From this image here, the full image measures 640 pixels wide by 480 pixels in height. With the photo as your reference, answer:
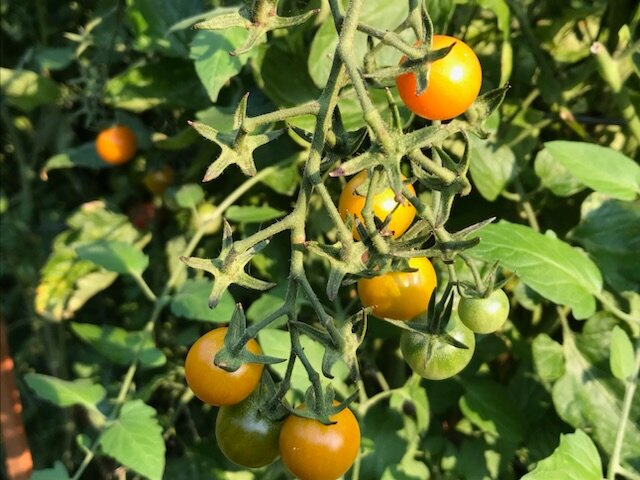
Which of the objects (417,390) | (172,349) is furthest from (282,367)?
(172,349)

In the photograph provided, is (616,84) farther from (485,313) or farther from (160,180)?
(160,180)

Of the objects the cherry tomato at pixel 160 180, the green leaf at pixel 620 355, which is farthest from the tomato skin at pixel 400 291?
the cherry tomato at pixel 160 180

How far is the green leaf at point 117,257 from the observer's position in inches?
32.5

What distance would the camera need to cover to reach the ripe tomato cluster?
478mm

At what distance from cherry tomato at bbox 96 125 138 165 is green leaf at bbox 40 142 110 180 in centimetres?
Result: 3

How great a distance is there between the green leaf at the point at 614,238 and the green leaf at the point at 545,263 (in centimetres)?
7

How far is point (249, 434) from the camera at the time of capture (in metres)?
0.51

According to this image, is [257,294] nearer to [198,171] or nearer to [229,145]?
[198,171]

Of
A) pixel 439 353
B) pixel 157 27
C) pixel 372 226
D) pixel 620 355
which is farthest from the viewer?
pixel 157 27

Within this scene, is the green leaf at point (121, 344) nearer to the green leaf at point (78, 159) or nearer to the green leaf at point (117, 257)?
the green leaf at point (117, 257)

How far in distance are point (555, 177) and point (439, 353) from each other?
321mm

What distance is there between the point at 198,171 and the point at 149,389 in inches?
12.9

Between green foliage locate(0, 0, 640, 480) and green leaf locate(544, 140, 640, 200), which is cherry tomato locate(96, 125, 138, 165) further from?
green leaf locate(544, 140, 640, 200)

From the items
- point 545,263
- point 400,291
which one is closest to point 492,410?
point 545,263
